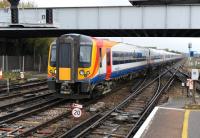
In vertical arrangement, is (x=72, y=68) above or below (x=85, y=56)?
below

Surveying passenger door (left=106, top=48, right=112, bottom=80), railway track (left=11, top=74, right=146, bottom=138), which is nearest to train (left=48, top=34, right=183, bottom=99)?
passenger door (left=106, top=48, right=112, bottom=80)

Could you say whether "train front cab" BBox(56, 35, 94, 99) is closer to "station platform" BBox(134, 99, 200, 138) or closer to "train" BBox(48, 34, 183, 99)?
"train" BBox(48, 34, 183, 99)

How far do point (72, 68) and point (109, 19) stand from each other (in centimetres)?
1656

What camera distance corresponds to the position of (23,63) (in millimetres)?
40969

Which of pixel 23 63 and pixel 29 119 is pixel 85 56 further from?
pixel 23 63

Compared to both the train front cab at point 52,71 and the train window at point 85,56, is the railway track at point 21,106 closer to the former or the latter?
the train front cab at point 52,71

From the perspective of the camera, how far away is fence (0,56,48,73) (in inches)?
1631

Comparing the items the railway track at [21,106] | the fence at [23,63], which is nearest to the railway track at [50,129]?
the railway track at [21,106]

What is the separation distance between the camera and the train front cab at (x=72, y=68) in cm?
1762

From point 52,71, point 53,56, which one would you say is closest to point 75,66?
point 52,71

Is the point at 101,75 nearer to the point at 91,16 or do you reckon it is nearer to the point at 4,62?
the point at 91,16

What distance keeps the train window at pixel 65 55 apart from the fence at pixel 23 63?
2143cm

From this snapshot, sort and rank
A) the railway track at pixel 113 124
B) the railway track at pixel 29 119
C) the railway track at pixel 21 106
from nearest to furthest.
Result: the railway track at pixel 113 124 → the railway track at pixel 29 119 → the railway track at pixel 21 106

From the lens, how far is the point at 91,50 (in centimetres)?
1822
